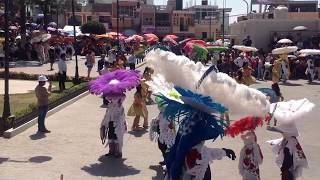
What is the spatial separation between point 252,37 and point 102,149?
30531mm

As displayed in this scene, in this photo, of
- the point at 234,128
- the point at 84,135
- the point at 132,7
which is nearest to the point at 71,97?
the point at 84,135

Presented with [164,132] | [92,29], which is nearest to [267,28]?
[92,29]

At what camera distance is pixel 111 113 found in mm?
11555

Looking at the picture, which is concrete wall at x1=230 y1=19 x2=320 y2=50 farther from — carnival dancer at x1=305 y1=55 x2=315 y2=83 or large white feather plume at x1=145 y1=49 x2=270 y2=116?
large white feather plume at x1=145 y1=49 x2=270 y2=116

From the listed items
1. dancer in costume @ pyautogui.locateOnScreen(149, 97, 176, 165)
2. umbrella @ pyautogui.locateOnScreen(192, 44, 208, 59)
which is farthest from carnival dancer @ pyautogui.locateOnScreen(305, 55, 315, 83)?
dancer in costume @ pyautogui.locateOnScreen(149, 97, 176, 165)

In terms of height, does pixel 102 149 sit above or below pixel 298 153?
below

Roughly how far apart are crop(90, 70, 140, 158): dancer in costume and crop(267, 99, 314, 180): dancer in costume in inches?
146

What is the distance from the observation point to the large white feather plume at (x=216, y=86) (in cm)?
669

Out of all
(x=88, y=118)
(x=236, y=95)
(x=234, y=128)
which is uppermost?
(x=236, y=95)

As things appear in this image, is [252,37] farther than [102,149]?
Yes

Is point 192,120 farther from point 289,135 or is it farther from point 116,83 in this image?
point 116,83

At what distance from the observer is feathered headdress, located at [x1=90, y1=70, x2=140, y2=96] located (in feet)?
36.2

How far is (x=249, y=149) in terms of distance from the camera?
332 inches

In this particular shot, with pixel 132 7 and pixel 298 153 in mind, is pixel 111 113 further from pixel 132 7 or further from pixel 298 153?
pixel 132 7
